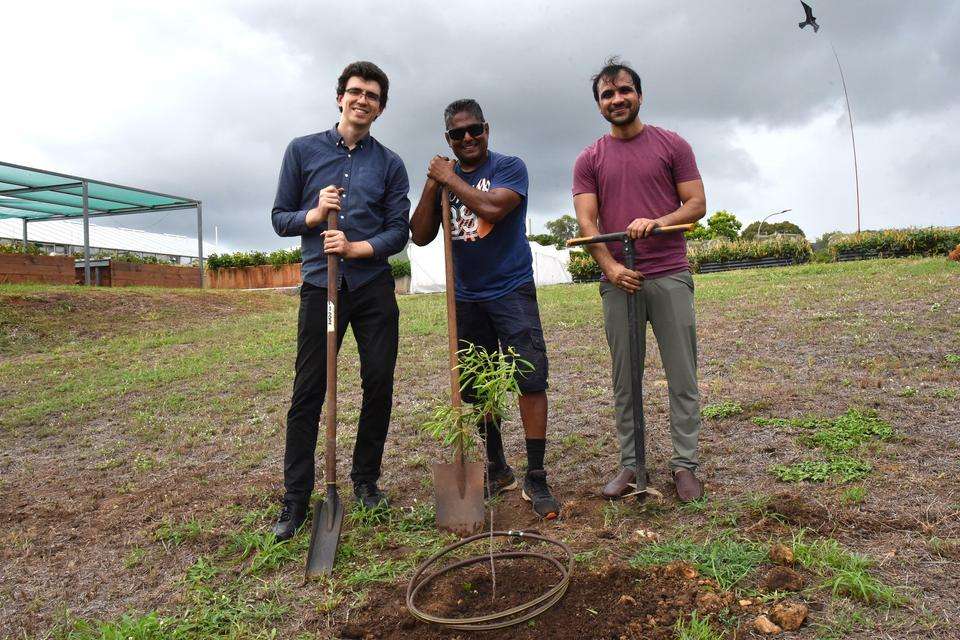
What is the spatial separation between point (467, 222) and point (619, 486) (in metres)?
1.57

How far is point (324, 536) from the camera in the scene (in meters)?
3.04

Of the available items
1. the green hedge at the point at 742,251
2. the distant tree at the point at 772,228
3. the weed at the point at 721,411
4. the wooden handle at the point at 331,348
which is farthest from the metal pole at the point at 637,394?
the distant tree at the point at 772,228

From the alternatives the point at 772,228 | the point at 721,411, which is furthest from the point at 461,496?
the point at 772,228

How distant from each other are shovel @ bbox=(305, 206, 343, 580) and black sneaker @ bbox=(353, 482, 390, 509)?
35 cm

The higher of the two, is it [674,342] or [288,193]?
[288,193]

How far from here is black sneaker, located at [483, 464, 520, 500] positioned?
371 centimetres

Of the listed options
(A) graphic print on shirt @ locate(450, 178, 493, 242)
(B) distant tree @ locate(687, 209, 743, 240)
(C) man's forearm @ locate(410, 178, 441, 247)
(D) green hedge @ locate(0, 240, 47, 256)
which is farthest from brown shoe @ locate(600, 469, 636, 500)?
(B) distant tree @ locate(687, 209, 743, 240)

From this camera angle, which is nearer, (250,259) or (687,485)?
(687,485)

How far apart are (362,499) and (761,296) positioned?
9594mm

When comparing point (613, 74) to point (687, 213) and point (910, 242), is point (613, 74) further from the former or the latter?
point (910, 242)

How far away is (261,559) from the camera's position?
303 centimetres

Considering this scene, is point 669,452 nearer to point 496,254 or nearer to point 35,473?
point 496,254

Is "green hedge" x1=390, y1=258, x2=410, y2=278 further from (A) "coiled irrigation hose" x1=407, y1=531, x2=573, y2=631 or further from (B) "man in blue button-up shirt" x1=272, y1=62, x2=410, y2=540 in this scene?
(A) "coiled irrigation hose" x1=407, y1=531, x2=573, y2=631

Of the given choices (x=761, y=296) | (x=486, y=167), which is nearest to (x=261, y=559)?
(x=486, y=167)
